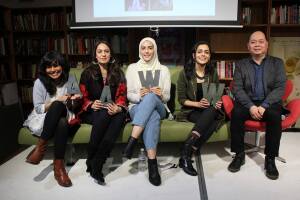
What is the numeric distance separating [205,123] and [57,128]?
1121mm

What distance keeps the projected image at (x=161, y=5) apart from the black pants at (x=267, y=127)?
1.30 meters

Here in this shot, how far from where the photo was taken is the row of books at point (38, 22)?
4.09 meters

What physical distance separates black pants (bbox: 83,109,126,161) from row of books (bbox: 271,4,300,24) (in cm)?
235

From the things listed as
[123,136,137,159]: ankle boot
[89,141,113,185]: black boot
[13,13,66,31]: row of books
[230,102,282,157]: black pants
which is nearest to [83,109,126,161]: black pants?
[89,141,113,185]: black boot

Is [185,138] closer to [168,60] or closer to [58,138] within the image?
[58,138]

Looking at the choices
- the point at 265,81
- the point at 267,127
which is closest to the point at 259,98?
the point at 265,81

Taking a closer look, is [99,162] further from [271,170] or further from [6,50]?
[6,50]

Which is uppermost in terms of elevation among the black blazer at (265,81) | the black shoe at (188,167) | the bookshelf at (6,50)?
the bookshelf at (6,50)

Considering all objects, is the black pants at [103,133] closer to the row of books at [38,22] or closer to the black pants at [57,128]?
the black pants at [57,128]

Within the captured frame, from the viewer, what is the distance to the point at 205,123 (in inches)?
91.0

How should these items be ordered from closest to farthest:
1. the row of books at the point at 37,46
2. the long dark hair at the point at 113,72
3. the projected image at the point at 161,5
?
the long dark hair at the point at 113,72 < the projected image at the point at 161,5 < the row of books at the point at 37,46

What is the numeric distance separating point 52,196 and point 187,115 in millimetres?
1232

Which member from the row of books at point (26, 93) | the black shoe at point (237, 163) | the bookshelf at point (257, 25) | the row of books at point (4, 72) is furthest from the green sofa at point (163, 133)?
the row of books at point (26, 93)

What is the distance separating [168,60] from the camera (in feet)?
13.0
